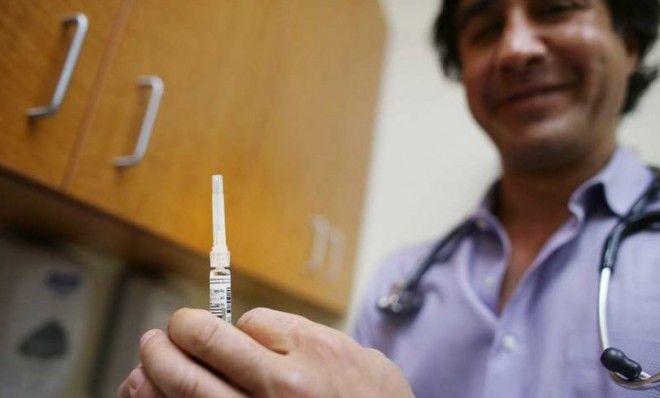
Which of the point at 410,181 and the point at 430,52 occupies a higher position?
the point at 430,52

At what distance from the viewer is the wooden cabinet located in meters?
0.54

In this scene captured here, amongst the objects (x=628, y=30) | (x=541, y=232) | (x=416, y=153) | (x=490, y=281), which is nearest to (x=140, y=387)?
(x=490, y=281)

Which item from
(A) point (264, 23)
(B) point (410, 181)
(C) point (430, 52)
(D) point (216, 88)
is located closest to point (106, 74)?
(D) point (216, 88)

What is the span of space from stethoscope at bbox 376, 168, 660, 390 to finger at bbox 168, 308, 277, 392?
371 mm

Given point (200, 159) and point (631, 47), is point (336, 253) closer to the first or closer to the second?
point (200, 159)

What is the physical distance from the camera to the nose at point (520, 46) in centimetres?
70

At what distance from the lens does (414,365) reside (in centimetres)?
74

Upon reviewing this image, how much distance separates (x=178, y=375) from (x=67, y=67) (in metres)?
0.35

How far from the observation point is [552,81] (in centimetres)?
70

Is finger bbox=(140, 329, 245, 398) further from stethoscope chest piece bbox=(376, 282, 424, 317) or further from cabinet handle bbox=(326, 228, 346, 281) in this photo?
cabinet handle bbox=(326, 228, 346, 281)

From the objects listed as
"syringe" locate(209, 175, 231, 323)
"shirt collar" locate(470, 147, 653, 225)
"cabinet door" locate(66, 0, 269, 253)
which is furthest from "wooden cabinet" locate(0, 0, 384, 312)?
"shirt collar" locate(470, 147, 653, 225)

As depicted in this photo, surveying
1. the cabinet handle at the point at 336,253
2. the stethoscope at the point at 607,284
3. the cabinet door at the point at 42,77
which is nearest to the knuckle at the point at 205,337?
the cabinet door at the point at 42,77

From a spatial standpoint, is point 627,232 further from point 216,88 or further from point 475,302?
point 216,88

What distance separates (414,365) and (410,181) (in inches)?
24.4
